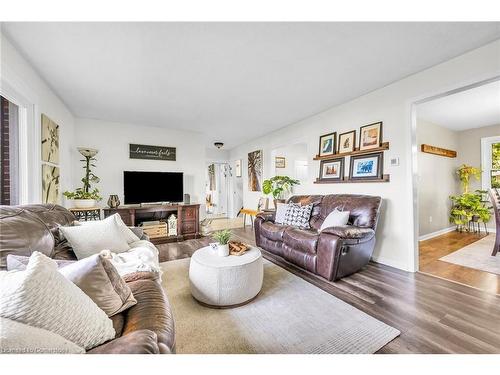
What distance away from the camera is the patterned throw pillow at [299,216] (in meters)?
3.19

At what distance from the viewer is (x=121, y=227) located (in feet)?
6.88

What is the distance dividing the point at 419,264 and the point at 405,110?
1.98 meters

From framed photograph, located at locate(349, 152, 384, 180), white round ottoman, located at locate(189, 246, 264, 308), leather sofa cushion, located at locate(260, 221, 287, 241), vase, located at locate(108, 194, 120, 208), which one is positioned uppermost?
framed photograph, located at locate(349, 152, 384, 180)

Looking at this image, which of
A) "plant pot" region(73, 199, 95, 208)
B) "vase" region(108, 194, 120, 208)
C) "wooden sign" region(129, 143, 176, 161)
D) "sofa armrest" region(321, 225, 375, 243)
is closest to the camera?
"sofa armrest" region(321, 225, 375, 243)

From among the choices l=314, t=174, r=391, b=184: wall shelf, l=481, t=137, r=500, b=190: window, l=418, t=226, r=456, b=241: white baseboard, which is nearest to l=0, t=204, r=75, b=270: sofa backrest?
l=314, t=174, r=391, b=184: wall shelf

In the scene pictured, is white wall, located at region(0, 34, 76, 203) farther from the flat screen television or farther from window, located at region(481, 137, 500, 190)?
window, located at region(481, 137, 500, 190)

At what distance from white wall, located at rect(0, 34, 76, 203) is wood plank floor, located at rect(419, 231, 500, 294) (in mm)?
4666

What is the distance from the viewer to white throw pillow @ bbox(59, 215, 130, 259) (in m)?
1.68

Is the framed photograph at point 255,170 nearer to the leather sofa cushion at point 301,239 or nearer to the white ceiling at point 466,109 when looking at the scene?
the leather sofa cushion at point 301,239

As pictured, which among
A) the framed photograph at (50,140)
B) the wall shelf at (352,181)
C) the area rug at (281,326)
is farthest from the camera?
the wall shelf at (352,181)

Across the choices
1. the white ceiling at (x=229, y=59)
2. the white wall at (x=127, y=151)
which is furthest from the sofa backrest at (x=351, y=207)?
the white wall at (x=127, y=151)

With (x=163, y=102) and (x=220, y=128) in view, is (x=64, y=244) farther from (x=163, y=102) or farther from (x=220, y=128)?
(x=220, y=128)

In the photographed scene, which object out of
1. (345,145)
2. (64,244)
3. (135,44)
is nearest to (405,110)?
(345,145)

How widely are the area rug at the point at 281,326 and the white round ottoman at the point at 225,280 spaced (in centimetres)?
7
